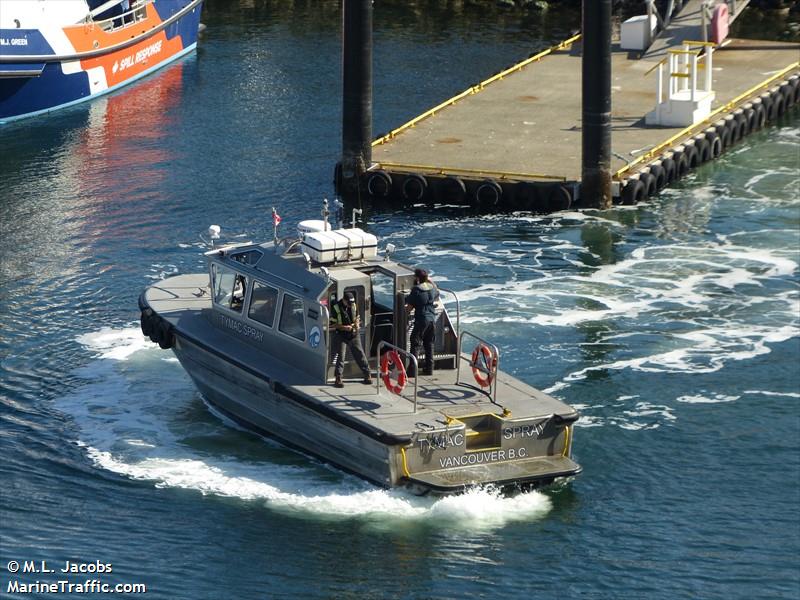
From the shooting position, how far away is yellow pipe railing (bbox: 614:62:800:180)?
46625mm

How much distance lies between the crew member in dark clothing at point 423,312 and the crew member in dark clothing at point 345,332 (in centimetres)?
99

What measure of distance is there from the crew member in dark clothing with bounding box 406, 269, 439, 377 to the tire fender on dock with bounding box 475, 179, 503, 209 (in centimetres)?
1737

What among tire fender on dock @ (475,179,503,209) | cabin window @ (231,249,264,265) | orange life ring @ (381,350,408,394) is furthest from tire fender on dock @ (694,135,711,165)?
orange life ring @ (381,350,408,394)

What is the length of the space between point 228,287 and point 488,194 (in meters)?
16.5

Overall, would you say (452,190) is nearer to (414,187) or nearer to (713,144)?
(414,187)

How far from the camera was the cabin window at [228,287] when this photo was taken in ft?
98.0

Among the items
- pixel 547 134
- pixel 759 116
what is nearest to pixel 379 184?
pixel 547 134

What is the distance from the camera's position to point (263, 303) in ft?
95.9

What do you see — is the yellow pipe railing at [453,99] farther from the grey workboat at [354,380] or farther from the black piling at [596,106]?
the grey workboat at [354,380]

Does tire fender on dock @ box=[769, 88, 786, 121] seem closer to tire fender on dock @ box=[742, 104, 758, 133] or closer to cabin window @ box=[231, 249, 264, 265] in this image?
tire fender on dock @ box=[742, 104, 758, 133]

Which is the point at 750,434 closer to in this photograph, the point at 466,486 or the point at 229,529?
the point at 466,486

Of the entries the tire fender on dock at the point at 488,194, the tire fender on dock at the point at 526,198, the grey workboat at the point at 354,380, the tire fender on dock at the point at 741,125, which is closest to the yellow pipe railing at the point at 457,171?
the tire fender on dock at the point at 488,194

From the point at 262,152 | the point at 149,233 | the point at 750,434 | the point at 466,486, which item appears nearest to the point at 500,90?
the point at 262,152

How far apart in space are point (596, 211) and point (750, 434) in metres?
15.5
